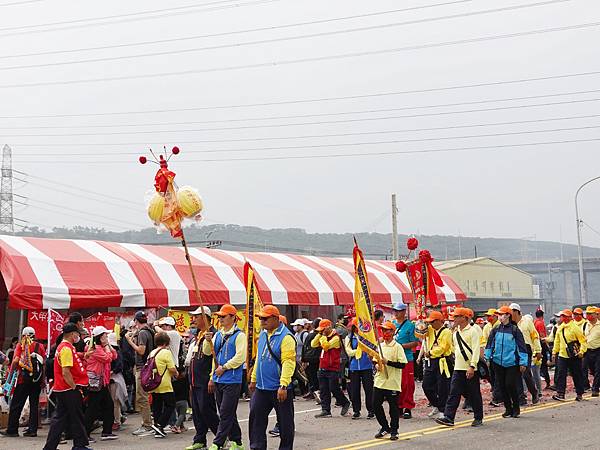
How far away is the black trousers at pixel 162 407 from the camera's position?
1208 centimetres

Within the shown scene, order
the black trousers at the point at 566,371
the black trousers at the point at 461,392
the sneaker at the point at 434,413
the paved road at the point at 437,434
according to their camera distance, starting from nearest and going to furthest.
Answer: the paved road at the point at 437,434 < the black trousers at the point at 461,392 < the sneaker at the point at 434,413 < the black trousers at the point at 566,371

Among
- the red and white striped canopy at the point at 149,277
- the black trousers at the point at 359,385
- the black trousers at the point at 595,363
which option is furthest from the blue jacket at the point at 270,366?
the black trousers at the point at 595,363

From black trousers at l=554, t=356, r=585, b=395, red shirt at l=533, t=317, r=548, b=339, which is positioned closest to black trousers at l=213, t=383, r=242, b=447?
black trousers at l=554, t=356, r=585, b=395

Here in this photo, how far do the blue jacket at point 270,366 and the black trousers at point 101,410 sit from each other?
12.3ft

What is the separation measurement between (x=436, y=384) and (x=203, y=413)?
462cm

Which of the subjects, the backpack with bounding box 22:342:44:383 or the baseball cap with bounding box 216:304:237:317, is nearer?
the baseball cap with bounding box 216:304:237:317

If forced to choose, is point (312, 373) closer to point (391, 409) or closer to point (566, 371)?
point (566, 371)

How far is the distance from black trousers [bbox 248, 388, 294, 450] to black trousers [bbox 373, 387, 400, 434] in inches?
89.8

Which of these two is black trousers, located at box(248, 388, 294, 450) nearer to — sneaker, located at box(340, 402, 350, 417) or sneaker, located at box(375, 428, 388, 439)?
sneaker, located at box(375, 428, 388, 439)

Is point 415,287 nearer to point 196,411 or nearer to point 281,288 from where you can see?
point 196,411

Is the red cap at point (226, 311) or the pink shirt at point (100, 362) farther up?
the red cap at point (226, 311)

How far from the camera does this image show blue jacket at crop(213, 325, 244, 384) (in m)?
9.90

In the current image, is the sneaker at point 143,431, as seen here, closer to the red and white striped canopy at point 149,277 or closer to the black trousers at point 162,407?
the black trousers at point 162,407

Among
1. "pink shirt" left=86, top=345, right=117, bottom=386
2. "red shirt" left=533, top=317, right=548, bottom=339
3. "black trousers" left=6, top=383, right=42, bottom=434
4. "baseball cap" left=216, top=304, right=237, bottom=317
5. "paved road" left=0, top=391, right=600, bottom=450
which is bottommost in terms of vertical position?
"paved road" left=0, top=391, right=600, bottom=450
